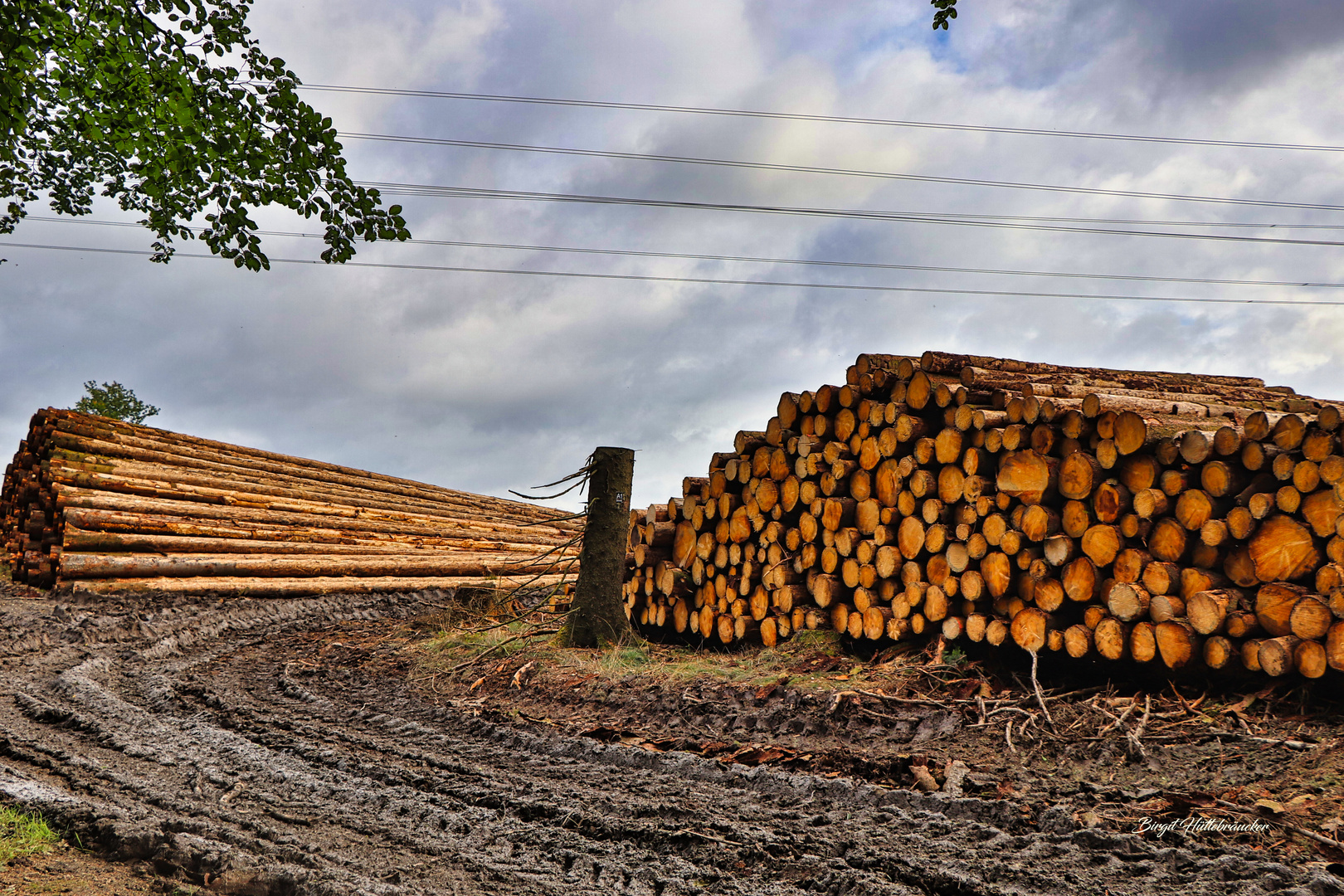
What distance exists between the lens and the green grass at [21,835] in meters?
3.18

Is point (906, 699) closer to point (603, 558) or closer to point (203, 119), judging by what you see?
point (603, 558)

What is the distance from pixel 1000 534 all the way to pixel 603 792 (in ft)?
11.0

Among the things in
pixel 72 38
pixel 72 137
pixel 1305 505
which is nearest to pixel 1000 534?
pixel 1305 505

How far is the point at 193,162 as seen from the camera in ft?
20.4

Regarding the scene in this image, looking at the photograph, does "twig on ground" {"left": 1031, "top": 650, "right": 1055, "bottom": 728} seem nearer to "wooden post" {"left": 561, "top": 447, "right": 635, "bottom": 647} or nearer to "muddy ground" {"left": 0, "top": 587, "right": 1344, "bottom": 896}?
"muddy ground" {"left": 0, "top": 587, "right": 1344, "bottom": 896}

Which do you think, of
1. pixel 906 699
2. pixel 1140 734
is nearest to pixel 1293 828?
pixel 1140 734

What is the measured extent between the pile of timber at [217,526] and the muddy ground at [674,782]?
3431mm

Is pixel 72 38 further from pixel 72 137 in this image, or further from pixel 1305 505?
pixel 1305 505

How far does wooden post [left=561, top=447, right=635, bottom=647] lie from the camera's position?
7.77 m

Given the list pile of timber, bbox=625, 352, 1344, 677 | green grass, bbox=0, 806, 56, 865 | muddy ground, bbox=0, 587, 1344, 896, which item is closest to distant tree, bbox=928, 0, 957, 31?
pile of timber, bbox=625, 352, 1344, 677

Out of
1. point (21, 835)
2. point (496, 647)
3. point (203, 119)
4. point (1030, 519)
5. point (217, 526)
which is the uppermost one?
point (203, 119)

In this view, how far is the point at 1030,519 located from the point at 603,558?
3850mm

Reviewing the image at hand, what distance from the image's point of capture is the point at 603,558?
789 centimetres

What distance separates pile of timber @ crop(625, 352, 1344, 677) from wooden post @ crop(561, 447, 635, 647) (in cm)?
72
